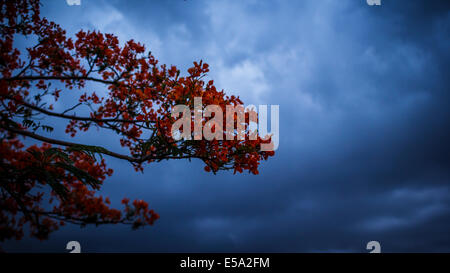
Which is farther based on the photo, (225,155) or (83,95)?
(83,95)

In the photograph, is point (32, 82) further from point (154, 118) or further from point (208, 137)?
point (208, 137)

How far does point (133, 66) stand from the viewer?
6.02m

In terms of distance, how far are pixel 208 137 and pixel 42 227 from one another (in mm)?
4748

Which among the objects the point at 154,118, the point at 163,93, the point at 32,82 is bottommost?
the point at 154,118

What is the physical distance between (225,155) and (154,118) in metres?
1.04

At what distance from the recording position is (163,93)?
10.8 feet
